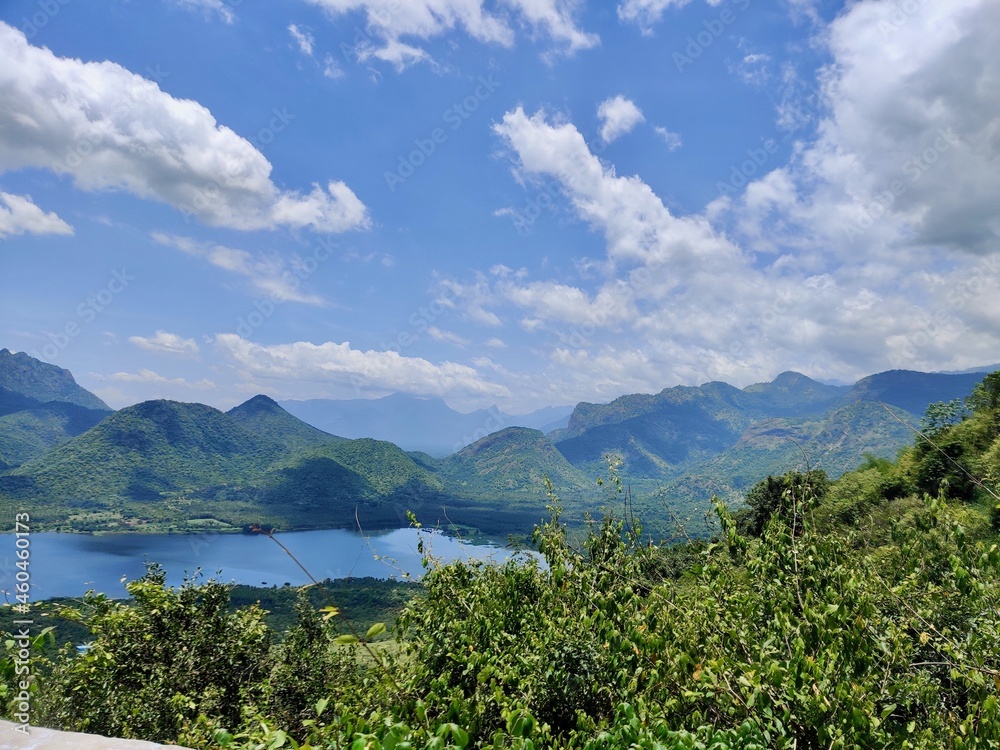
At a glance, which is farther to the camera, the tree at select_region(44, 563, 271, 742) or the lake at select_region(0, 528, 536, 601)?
the lake at select_region(0, 528, 536, 601)

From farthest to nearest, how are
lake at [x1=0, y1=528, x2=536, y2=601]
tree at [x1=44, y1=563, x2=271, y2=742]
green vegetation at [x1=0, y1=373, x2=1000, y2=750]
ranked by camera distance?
1. lake at [x1=0, y1=528, x2=536, y2=601]
2. tree at [x1=44, y1=563, x2=271, y2=742]
3. green vegetation at [x1=0, y1=373, x2=1000, y2=750]

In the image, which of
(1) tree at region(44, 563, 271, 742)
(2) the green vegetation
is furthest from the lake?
(2) the green vegetation

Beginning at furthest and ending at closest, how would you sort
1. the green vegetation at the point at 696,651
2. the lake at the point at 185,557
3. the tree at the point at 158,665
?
the lake at the point at 185,557, the tree at the point at 158,665, the green vegetation at the point at 696,651

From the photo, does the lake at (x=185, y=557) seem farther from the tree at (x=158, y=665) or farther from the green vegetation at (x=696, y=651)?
the green vegetation at (x=696, y=651)

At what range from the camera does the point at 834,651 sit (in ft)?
11.9

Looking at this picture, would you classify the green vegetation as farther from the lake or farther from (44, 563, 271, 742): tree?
the lake

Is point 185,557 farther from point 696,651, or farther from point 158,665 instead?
point 696,651

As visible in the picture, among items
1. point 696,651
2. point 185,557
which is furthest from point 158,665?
point 185,557

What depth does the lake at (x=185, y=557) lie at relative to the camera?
11712 centimetres

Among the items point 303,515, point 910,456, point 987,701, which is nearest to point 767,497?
point 910,456

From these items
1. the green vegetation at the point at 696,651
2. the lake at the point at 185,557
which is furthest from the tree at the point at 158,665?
the lake at the point at 185,557

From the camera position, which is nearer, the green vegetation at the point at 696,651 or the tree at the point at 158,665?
the green vegetation at the point at 696,651

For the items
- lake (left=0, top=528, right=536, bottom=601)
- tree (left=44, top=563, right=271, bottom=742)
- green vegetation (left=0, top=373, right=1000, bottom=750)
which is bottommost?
lake (left=0, top=528, right=536, bottom=601)

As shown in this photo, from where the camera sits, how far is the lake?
11712 cm
